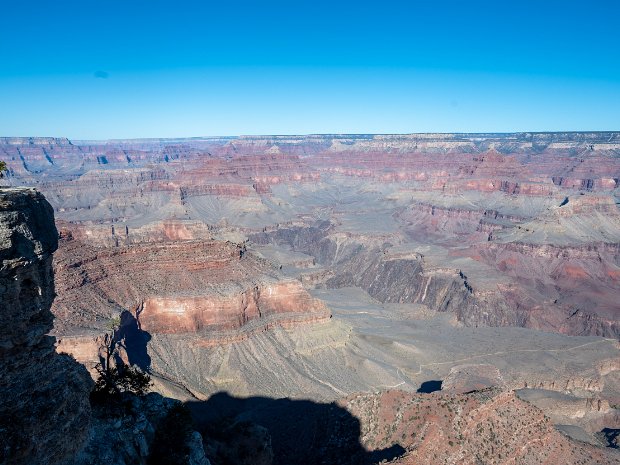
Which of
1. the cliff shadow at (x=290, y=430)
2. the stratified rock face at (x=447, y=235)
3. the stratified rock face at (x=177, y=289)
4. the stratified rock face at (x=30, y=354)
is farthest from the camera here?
the stratified rock face at (x=447, y=235)

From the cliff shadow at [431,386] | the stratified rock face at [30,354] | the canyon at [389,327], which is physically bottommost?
the cliff shadow at [431,386]

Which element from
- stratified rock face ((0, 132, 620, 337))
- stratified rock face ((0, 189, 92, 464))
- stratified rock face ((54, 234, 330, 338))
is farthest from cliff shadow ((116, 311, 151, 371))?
stratified rock face ((0, 189, 92, 464))

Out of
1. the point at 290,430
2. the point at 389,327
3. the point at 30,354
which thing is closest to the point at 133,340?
the point at 290,430

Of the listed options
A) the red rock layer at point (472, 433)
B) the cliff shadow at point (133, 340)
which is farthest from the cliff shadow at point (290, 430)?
the cliff shadow at point (133, 340)

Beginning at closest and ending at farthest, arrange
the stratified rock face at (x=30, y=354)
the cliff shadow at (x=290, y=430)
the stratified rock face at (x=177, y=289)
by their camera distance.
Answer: the stratified rock face at (x=30, y=354) → the cliff shadow at (x=290, y=430) → the stratified rock face at (x=177, y=289)

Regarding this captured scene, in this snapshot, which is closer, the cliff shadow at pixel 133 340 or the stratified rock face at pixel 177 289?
the cliff shadow at pixel 133 340

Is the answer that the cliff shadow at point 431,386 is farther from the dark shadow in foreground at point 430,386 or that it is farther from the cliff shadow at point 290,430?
the cliff shadow at point 290,430

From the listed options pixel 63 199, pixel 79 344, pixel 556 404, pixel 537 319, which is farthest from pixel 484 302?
pixel 63 199

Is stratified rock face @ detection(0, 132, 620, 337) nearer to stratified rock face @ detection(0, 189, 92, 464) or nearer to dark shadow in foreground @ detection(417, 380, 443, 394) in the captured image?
dark shadow in foreground @ detection(417, 380, 443, 394)
